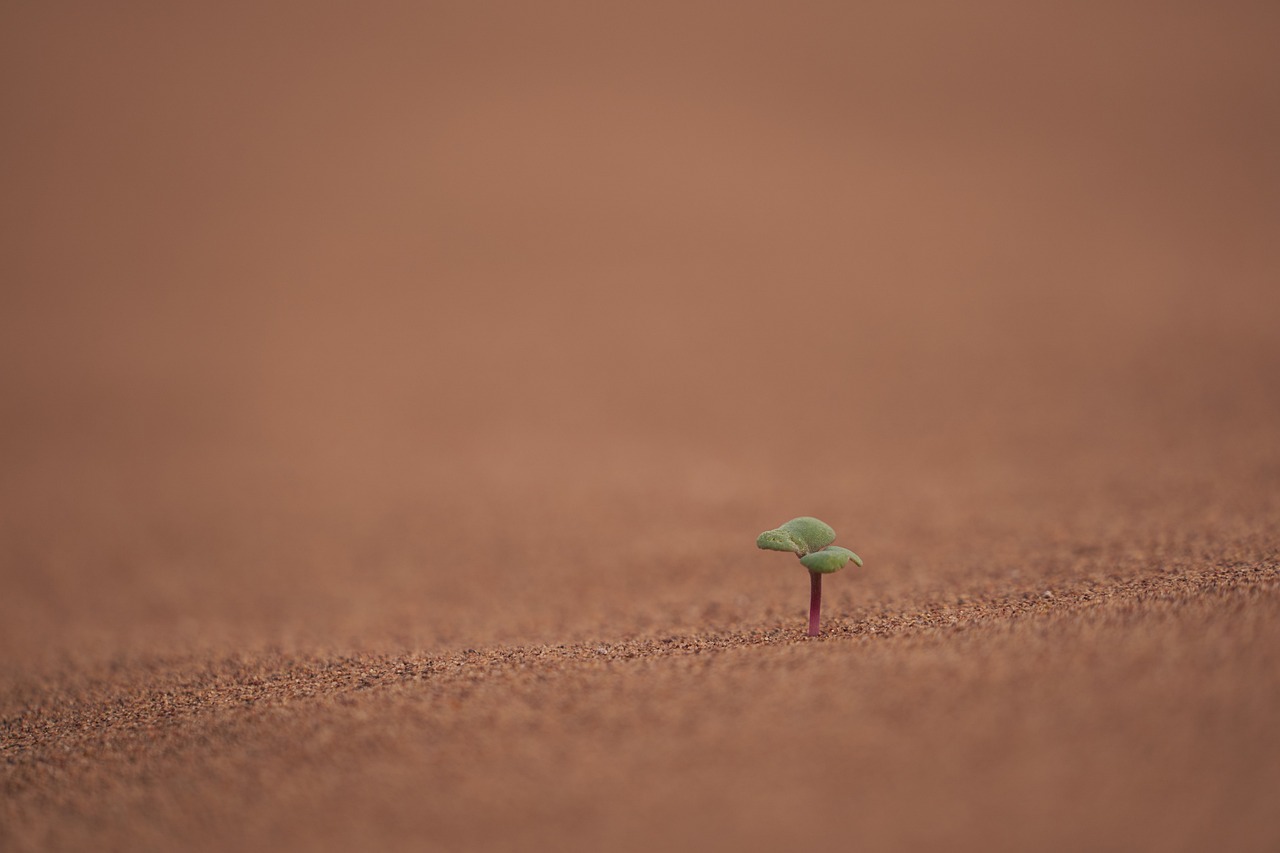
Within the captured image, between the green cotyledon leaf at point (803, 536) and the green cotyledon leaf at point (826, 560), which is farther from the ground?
the green cotyledon leaf at point (803, 536)

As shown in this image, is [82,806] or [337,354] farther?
[337,354]

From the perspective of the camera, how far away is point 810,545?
1791mm

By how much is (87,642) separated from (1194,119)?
7792 mm

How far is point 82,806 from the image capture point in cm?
153

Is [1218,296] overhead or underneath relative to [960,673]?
overhead

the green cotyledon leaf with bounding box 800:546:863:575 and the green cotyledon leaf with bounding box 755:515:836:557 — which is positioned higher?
the green cotyledon leaf with bounding box 755:515:836:557

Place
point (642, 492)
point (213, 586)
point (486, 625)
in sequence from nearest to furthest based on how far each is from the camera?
point (486, 625) < point (213, 586) < point (642, 492)

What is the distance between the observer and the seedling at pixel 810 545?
1708mm

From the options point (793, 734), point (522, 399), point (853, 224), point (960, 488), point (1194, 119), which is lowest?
point (793, 734)

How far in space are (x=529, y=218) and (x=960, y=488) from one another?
15.6 feet

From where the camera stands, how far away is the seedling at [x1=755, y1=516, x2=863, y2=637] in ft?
5.60

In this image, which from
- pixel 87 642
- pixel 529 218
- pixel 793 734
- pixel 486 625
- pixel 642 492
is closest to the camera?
pixel 793 734

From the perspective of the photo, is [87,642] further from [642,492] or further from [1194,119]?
[1194,119]

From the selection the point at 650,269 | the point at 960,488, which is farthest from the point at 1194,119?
the point at 960,488
